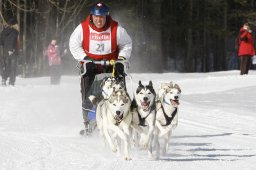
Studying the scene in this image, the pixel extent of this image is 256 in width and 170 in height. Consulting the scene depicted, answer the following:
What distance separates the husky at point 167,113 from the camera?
25.9 feet

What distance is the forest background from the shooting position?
1187 inches

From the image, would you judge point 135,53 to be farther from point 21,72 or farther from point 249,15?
point 21,72

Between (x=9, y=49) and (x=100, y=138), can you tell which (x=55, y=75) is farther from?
(x=100, y=138)

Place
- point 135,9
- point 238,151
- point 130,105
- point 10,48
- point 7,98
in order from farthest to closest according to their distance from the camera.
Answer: point 135,9, point 10,48, point 7,98, point 238,151, point 130,105

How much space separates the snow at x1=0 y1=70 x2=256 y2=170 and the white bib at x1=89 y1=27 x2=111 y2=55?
0.79m

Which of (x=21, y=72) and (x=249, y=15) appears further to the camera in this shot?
(x=249, y=15)

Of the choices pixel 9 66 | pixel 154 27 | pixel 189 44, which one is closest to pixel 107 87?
pixel 9 66

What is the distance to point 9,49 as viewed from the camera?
1809 cm

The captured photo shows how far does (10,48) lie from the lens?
18.1 meters

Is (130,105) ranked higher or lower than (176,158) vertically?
higher

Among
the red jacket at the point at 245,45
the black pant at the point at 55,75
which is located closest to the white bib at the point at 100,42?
the black pant at the point at 55,75

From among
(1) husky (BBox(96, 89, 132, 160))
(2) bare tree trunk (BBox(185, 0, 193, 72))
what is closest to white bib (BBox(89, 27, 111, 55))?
(1) husky (BBox(96, 89, 132, 160))

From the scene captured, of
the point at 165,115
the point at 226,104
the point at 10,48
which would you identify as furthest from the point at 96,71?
the point at 10,48

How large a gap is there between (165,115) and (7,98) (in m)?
7.75
